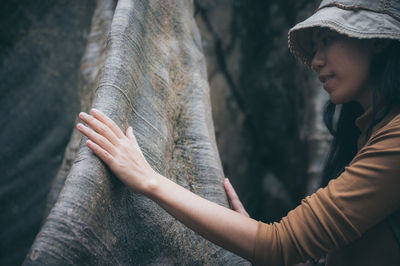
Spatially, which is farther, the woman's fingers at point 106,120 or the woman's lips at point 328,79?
the woman's lips at point 328,79

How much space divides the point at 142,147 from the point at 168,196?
342 mm

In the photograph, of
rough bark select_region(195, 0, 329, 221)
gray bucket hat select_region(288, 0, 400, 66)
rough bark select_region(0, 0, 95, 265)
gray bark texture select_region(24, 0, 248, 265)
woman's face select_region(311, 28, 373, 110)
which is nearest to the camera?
gray bark texture select_region(24, 0, 248, 265)

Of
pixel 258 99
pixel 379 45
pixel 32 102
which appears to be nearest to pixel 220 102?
pixel 258 99

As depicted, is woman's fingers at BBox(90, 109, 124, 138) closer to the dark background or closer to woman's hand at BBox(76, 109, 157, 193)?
woman's hand at BBox(76, 109, 157, 193)

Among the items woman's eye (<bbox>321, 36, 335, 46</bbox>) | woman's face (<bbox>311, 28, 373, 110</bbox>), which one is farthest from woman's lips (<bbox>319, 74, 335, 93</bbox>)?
woman's eye (<bbox>321, 36, 335, 46</bbox>)

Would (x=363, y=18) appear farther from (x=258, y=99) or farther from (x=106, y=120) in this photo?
(x=258, y=99)

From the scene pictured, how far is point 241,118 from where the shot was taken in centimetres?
374

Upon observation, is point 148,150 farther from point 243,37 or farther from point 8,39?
point 243,37

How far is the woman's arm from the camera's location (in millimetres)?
978

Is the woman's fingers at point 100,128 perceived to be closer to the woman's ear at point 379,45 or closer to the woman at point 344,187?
the woman at point 344,187

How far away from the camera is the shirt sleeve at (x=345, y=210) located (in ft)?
3.05

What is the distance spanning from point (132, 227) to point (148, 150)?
33cm

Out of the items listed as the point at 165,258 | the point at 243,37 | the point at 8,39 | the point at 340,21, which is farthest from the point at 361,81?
the point at 243,37

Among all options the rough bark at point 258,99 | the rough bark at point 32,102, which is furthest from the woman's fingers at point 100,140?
the rough bark at point 258,99
